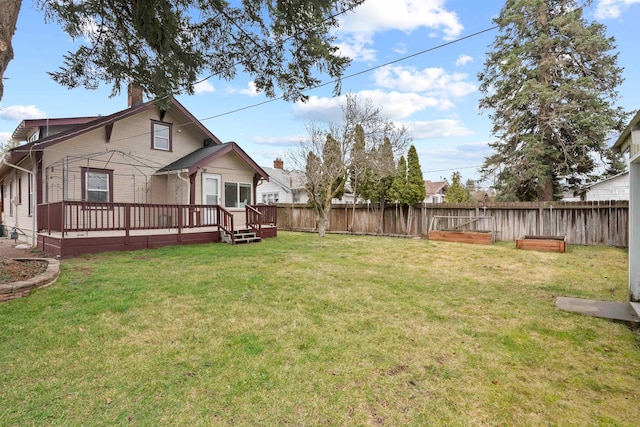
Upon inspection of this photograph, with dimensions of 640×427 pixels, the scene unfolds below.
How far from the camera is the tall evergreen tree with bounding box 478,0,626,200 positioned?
48.9 feet

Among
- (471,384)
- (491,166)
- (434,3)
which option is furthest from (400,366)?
(491,166)

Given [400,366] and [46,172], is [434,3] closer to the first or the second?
[400,366]

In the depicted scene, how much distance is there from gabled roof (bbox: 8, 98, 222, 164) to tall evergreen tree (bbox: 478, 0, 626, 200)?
14.1m

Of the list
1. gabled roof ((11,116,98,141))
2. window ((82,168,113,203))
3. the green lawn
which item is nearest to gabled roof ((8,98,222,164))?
gabled roof ((11,116,98,141))

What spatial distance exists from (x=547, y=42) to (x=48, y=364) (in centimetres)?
2017

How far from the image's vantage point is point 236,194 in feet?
47.0

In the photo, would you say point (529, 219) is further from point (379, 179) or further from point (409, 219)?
point (379, 179)

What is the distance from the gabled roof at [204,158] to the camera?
38.8ft

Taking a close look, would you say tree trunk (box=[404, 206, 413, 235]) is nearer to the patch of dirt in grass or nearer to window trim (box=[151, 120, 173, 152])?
window trim (box=[151, 120, 173, 152])

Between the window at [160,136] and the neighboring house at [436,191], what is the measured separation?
28366 mm

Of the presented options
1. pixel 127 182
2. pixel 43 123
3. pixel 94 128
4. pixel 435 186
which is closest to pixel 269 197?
pixel 127 182

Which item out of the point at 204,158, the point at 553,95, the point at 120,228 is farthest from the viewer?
the point at 553,95

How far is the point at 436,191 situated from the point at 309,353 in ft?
122

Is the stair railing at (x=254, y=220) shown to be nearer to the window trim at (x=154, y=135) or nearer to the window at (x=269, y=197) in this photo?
the window trim at (x=154, y=135)
